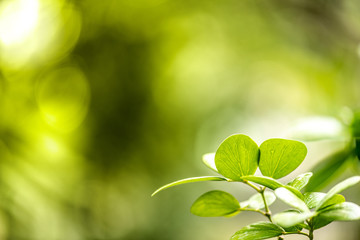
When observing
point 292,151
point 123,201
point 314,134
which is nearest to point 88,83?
point 123,201

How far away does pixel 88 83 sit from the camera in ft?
6.68

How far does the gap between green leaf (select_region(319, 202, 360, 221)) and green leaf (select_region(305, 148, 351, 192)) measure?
0.09 metres

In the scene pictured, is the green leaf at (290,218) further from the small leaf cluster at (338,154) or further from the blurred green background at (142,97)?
the blurred green background at (142,97)

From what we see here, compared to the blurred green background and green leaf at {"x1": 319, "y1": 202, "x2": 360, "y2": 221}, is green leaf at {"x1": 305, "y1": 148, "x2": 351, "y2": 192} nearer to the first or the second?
green leaf at {"x1": 319, "y1": 202, "x2": 360, "y2": 221}

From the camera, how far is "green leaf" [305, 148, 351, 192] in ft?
1.16

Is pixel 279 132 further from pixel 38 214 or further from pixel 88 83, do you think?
pixel 38 214

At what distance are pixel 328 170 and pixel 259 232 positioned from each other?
20cm

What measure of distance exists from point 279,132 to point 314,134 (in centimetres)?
214

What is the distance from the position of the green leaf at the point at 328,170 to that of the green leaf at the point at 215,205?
3.7 inches

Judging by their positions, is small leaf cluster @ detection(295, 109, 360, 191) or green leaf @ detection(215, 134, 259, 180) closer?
green leaf @ detection(215, 134, 259, 180)

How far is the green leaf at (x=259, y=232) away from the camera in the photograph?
23cm

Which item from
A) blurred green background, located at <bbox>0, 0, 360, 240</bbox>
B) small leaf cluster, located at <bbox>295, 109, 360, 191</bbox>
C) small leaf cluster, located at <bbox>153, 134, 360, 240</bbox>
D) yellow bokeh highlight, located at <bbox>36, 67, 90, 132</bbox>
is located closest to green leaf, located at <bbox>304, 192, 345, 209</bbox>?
small leaf cluster, located at <bbox>153, 134, 360, 240</bbox>

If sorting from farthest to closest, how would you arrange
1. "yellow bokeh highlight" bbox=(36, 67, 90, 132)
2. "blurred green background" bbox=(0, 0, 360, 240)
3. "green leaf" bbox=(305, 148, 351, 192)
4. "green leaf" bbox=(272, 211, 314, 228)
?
"yellow bokeh highlight" bbox=(36, 67, 90, 132)
"blurred green background" bbox=(0, 0, 360, 240)
"green leaf" bbox=(305, 148, 351, 192)
"green leaf" bbox=(272, 211, 314, 228)

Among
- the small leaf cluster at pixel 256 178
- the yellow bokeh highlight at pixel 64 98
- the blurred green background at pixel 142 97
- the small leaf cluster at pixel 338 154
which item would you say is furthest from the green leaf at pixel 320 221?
the yellow bokeh highlight at pixel 64 98
